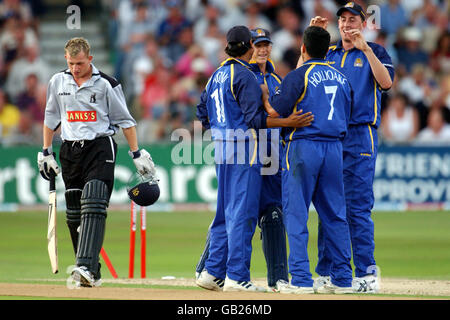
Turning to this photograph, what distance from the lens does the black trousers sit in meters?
9.96

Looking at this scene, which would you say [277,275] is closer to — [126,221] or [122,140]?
[126,221]

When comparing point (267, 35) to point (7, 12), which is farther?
point (7, 12)

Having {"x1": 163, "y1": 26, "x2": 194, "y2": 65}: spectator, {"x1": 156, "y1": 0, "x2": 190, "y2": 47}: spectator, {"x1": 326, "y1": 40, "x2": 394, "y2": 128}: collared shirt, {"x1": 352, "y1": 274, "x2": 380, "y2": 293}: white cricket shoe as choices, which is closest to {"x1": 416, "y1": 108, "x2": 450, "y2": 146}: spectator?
{"x1": 163, "y1": 26, "x2": 194, "y2": 65}: spectator

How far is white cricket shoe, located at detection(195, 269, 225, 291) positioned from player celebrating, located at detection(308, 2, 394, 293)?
3.38ft

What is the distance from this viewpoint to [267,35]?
10.2m

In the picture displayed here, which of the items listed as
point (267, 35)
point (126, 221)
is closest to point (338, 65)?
point (267, 35)

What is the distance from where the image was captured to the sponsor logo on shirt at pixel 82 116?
998 centimetres

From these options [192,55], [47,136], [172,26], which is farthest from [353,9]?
[172,26]

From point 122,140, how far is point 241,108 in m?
11.3

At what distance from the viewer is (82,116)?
9.98m

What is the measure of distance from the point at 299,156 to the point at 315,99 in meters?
0.59

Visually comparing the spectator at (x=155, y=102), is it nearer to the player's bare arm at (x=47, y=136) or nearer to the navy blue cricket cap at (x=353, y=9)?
the player's bare arm at (x=47, y=136)

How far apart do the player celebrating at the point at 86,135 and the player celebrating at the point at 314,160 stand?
1.80 metres

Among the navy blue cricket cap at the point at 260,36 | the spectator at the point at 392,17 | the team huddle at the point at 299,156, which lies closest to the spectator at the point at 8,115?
the spectator at the point at 392,17
